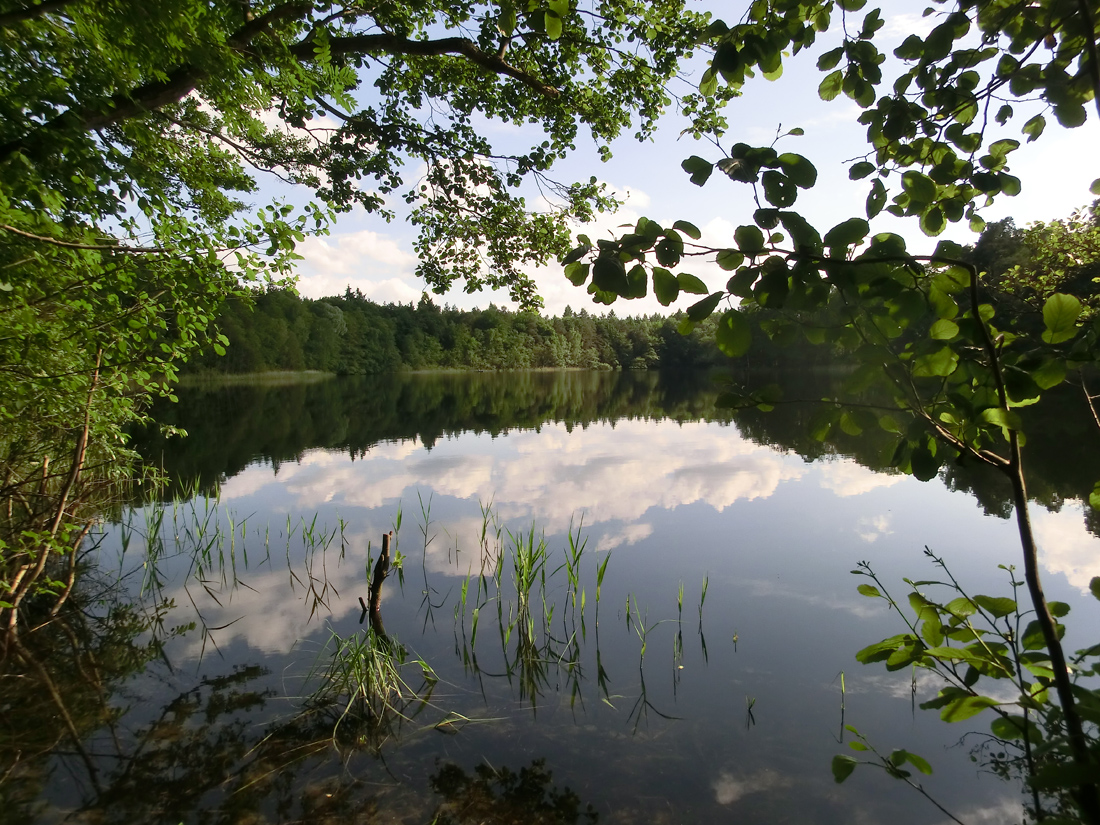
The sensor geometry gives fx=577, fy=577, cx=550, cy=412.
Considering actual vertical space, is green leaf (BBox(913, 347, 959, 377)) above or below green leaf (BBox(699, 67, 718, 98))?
below

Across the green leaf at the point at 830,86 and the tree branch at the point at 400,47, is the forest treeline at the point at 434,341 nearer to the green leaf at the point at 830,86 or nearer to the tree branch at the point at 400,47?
the tree branch at the point at 400,47

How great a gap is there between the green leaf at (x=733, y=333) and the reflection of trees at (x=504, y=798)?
3.72 metres

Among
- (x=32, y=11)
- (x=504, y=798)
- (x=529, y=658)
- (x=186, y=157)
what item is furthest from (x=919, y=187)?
(x=186, y=157)

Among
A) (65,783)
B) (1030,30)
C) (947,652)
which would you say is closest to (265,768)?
(65,783)

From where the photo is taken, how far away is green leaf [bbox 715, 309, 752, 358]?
1.18 metres

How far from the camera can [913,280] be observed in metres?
1.31

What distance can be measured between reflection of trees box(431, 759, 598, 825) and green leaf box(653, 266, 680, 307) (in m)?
3.78

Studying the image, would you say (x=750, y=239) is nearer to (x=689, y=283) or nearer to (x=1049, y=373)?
(x=689, y=283)

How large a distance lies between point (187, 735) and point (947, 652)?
5089 mm

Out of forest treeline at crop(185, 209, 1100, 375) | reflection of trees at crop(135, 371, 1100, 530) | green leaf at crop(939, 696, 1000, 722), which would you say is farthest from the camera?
forest treeline at crop(185, 209, 1100, 375)

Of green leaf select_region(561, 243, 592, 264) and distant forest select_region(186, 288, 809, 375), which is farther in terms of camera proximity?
distant forest select_region(186, 288, 809, 375)

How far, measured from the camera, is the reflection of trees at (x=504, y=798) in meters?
3.69

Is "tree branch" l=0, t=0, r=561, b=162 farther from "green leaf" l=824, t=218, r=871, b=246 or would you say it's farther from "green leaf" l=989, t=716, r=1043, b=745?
"green leaf" l=989, t=716, r=1043, b=745

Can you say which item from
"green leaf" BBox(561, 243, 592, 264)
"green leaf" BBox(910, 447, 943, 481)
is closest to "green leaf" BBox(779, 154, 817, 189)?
"green leaf" BBox(561, 243, 592, 264)
